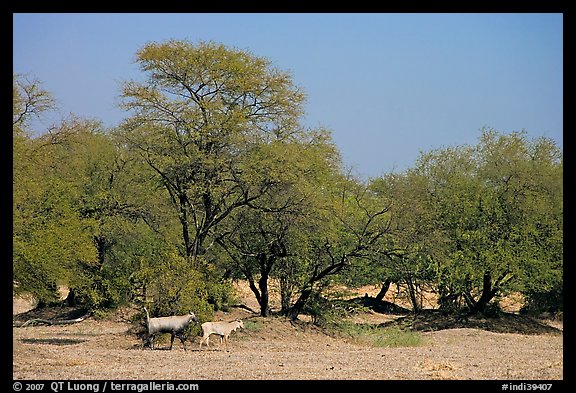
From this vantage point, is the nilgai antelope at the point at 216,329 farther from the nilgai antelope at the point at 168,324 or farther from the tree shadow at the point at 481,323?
the tree shadow at the point at 481,323

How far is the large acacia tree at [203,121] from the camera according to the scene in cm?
2572

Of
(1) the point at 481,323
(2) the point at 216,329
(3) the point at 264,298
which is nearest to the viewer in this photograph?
(2) the point at 216,329

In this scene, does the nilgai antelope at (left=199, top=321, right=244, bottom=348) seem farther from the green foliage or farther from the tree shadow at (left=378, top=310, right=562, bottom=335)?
the tree shadow at (left=378, top=310, right=562, bottom=335)

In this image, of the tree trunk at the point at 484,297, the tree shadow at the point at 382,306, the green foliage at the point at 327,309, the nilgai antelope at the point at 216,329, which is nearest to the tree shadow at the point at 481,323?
the tree trunk at the point at 484,297

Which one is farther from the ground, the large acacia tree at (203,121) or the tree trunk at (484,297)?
the large acacia tree at (203,121)

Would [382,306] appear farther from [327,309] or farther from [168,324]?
[168,324]

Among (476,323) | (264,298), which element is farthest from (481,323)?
(264,298)

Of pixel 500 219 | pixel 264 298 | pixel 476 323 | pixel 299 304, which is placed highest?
pixel 500 219

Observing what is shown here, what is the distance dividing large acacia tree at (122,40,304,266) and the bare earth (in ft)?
13.2

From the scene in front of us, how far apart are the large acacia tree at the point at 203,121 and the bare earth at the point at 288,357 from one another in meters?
4.02

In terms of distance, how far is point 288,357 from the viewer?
2027cm

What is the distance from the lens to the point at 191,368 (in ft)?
55.2

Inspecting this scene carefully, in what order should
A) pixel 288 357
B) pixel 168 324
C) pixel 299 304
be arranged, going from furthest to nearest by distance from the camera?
pixel 299 304 < pixel 168 324 < pixel 288 357

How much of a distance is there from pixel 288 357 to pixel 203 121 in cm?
899
